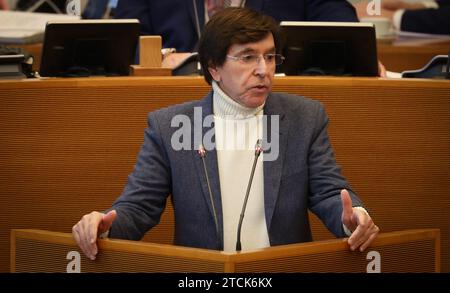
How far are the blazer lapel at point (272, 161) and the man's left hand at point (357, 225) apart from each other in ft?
0.92

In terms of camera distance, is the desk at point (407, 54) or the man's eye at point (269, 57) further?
the desk at point (407, 54)

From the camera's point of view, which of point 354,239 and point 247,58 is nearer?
point 354,239

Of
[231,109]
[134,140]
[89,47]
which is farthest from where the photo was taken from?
[89,47]

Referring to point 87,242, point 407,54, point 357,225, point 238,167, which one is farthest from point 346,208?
point 407,54

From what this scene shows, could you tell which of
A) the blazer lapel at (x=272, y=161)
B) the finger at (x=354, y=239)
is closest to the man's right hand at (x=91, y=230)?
the blazer lapel at (x=272, y=161)

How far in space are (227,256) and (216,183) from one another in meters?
0.61

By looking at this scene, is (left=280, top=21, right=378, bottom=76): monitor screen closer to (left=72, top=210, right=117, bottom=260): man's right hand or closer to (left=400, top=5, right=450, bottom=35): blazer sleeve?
(left=72, top=210, right=117, bottom=260): man's right hand

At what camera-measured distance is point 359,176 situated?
3467mm

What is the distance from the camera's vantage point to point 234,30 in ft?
8.49

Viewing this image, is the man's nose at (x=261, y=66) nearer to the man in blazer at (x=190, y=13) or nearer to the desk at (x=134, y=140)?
the desk at (x=134, y=140)

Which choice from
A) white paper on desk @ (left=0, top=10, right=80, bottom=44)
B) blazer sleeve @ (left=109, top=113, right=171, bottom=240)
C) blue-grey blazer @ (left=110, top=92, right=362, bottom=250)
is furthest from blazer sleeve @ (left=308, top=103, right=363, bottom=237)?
white paper on desk @ (left=0, top=10, right=80, bottom=44)

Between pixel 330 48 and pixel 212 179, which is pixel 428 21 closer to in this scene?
pixel 330 48

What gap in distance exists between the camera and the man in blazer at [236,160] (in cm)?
261
